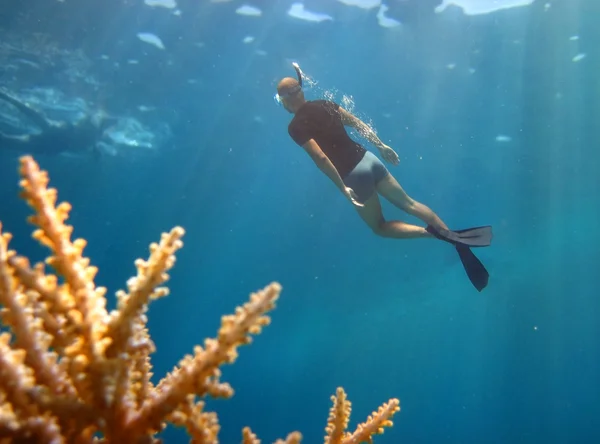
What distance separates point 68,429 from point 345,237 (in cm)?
2447

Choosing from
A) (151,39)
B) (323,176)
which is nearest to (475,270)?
(151,39)

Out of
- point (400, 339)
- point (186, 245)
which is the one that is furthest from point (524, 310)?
point (186, 245)

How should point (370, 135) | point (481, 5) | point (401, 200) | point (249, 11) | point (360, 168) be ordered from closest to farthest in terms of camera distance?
point (360, 168) → point (370, 135) → point (401, 200) → point (481, 5) → point (249, 11)

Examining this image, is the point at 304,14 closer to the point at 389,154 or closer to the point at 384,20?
the point at 384,20

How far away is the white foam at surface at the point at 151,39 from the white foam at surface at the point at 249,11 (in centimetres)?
310

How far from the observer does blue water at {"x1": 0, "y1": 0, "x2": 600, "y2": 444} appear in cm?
1385

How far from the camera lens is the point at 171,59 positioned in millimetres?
15125

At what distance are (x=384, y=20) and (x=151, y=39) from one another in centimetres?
779

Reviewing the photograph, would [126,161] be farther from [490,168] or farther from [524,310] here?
[524,310]

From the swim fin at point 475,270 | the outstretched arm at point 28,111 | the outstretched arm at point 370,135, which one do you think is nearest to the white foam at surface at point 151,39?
the outstretched arm at point 28,111

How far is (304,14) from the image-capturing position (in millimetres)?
13172

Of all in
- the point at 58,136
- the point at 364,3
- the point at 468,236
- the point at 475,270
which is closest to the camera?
the point at 475,270

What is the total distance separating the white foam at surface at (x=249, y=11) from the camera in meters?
13.0

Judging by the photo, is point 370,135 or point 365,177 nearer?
point 365,177
